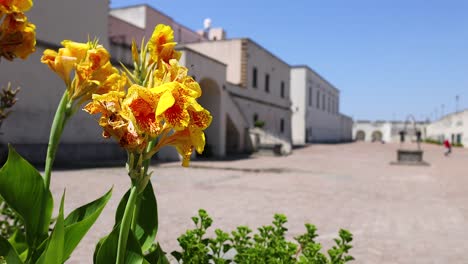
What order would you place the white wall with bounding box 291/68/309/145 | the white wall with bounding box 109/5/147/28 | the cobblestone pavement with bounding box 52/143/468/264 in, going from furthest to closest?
1. the white wall with bounding box 291/68/309/145
2. the white wall with bounding box 109/5/147/28
3. the cobblestone pavement with bounding box 52/143/468/264

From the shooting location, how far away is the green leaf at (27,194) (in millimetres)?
1193

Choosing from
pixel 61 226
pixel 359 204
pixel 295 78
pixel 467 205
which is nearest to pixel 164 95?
pixel 61 226

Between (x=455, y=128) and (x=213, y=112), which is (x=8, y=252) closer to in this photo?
(x=213, y=112)

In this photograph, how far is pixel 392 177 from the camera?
557 inches

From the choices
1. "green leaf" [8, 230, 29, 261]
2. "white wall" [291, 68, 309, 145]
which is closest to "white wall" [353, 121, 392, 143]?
"white wall" [291, 68, 309, 145]

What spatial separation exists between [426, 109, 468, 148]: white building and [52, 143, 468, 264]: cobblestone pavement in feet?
146

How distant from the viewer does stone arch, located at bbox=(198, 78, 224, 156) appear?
21.0 metres

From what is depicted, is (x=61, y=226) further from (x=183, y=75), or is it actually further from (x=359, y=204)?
(x=359, y=204)

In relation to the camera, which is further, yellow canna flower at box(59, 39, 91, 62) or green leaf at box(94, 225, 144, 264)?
yellow canna flower at box(59, 39, 91, 62)

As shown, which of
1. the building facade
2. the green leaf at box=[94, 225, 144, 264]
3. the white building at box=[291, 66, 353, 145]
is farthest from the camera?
the white building at box=[291, 66, 353, 145]

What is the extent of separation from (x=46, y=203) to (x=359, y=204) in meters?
7.93

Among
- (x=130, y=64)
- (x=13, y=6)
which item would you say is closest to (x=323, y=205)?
(x=13, y=6)

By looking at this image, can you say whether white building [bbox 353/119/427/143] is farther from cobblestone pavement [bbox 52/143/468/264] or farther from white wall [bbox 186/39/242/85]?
cobblestone pavement [bbox 52/143/468/264]

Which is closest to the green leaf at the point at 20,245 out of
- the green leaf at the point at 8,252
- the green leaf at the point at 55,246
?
the green leaf at the point at 8,252
